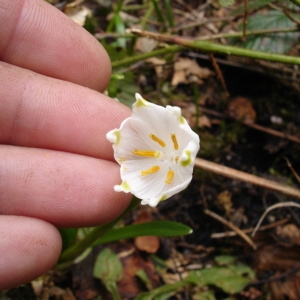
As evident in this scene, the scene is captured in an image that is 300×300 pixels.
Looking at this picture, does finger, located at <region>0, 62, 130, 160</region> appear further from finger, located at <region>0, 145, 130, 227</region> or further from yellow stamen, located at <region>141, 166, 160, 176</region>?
yellow stamen, located at <region>141, 166, 160, 176</region>

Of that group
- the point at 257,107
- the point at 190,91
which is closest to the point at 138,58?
the point at 190,91

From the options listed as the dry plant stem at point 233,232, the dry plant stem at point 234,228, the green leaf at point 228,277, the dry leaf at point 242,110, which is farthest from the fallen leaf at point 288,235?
the dry leaf at point 242,110

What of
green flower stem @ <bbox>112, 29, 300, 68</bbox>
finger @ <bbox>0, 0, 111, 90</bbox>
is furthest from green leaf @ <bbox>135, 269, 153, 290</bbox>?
green flower stem @ <bbox>112, 29, 300, 68</bbox>

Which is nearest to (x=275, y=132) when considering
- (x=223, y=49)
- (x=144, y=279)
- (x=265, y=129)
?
(x=265, y=129)

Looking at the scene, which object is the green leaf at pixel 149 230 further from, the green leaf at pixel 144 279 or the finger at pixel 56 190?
the green leaf at pixel 144 279

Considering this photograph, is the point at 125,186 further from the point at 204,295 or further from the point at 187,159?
the point at 204,295

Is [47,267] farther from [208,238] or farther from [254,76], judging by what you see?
[254,76]
